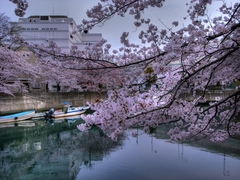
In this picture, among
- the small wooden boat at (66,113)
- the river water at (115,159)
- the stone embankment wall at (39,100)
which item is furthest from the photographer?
the small wooden boat at (66,113)

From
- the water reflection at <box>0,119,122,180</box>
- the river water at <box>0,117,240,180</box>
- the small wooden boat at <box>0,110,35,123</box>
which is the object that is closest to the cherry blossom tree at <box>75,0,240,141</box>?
the river water at <box>0,117,240,180</box>

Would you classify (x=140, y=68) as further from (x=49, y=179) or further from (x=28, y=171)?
(x=28, y=171)

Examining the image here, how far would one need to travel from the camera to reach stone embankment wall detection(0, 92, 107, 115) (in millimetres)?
14427

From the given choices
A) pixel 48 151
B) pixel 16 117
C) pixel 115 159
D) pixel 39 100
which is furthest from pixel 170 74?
pixel 39 100

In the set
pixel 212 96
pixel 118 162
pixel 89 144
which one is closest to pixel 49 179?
pixel 118 162

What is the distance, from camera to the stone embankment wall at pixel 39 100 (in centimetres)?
1443

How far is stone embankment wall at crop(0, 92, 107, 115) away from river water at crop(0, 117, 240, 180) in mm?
5362

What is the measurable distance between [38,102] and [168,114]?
15.2 metres

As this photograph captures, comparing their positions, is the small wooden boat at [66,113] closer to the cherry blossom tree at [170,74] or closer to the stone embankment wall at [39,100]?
the stone embankment wall at [39,100]

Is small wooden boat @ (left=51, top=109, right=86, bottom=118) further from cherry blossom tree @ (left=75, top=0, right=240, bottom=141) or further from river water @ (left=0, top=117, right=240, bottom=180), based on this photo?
cherry blossom tree @ (left=75, top=0, right=240, bottom=141)

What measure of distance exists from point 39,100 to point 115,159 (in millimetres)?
11314

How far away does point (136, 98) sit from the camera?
84.9 inches

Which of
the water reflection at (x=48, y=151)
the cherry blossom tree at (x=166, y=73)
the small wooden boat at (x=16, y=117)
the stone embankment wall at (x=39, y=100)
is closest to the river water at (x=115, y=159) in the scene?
the water reflection at (x=48, y=151)

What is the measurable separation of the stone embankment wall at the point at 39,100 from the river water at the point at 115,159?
17.6 ft
